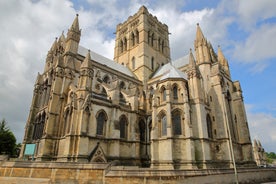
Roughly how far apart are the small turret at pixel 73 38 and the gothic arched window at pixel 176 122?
17.5 meters

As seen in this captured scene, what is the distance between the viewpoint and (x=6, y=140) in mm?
35312

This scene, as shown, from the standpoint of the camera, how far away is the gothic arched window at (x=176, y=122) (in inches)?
853

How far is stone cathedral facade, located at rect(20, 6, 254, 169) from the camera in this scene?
66.5ft

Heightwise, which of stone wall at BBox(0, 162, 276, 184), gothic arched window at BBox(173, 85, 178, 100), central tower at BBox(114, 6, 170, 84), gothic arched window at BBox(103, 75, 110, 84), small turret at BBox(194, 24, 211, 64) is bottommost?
stone wall at BBox(0, 162, 276, 184)

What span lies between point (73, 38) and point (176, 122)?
1980 centimetres

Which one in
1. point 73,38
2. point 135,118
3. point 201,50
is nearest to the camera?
point 135,118

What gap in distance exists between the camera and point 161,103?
2388 cm

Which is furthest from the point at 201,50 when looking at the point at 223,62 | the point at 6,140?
the point at 6,140

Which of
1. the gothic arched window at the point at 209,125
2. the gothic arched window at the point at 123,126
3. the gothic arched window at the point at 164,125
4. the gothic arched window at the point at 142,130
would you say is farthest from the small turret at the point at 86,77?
the gothic arched window at the point at 209,125

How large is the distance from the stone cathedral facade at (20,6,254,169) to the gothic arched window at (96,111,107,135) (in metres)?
0.12

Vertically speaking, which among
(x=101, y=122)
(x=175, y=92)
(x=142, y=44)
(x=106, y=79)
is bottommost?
(x=101, y=122)

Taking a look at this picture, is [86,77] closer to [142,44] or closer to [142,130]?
[142,130]

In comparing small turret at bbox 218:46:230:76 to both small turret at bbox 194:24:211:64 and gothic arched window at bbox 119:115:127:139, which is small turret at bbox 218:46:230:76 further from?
gothic arched window at bbox 119:115:127:139

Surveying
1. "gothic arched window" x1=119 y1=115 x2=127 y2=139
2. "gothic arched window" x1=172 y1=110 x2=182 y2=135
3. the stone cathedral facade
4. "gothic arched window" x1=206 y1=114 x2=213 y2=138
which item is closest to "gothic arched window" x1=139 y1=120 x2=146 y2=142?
the stone cathedral facade
